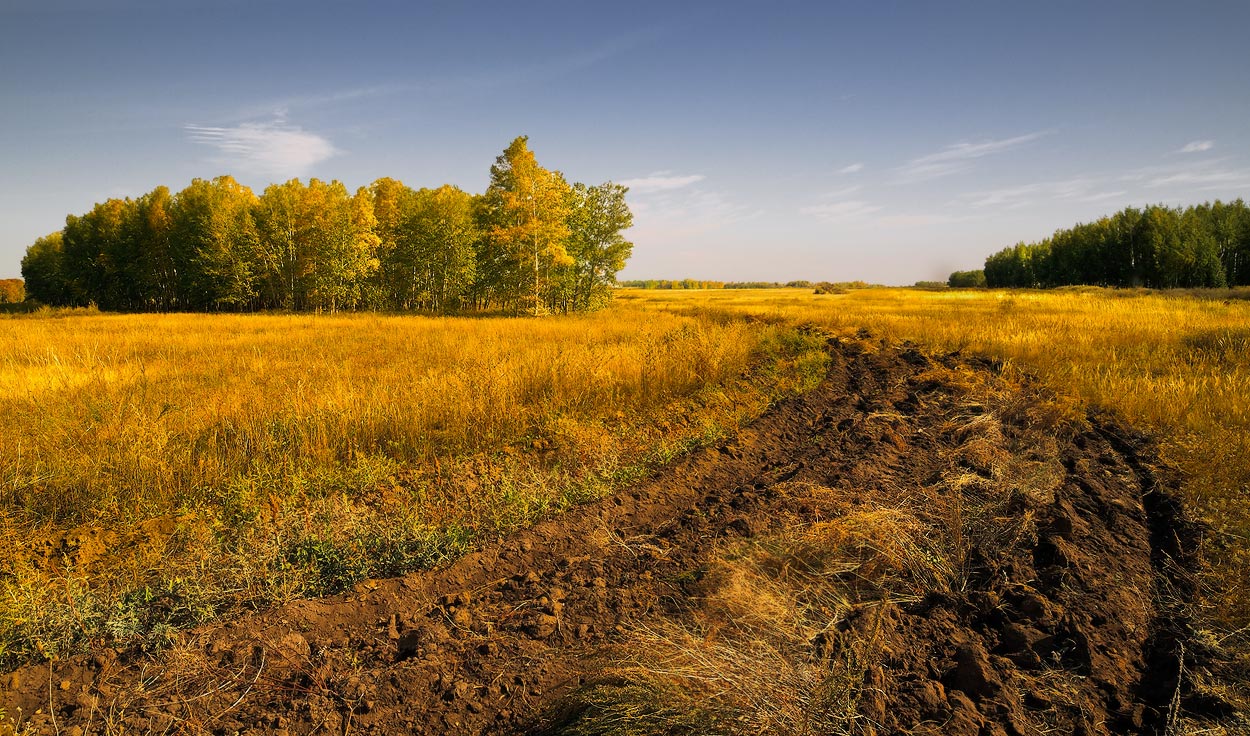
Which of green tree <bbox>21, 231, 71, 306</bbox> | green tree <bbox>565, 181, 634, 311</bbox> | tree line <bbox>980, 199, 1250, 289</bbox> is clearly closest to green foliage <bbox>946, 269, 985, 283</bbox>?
tree line <bbox>980, 199, 1250, 289</bbox>

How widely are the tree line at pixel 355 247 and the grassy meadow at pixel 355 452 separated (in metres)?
20.8

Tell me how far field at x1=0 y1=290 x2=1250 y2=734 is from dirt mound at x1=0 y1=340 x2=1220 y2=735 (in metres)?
0.05

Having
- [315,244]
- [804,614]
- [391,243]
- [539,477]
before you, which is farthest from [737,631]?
[315,244]

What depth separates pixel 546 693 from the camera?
266 centimetres

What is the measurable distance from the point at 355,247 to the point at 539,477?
37221mm

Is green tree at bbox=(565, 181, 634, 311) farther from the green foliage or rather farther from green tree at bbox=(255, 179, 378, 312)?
the green foliage

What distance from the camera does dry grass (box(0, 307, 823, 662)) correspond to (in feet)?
11.8

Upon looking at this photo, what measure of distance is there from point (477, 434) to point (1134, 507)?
22.4 feet

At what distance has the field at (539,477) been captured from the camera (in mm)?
3143

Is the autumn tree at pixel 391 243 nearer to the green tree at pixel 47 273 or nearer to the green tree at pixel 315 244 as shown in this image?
the green tree at pixel 315 244

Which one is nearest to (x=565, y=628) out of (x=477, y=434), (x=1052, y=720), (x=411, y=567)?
(x=411, y=567)

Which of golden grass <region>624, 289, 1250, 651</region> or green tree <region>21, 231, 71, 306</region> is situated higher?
green tree <region>21, 231, 71, 306</region>

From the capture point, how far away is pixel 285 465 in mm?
5449

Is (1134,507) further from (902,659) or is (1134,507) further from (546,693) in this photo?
(546,693)
